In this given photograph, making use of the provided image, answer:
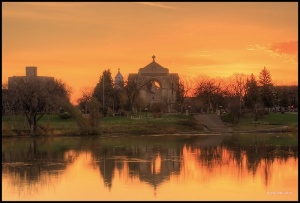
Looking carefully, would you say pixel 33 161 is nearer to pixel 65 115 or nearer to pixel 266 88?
pixel 65 115

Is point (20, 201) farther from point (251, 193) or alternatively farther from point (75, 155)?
point (75, 155)

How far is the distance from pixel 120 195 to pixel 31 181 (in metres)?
4.86

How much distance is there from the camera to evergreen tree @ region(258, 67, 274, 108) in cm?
8769

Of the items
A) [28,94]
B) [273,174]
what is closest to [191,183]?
[273,174]

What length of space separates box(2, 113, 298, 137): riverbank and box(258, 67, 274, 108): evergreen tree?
2019 cm

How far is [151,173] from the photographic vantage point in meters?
22.9

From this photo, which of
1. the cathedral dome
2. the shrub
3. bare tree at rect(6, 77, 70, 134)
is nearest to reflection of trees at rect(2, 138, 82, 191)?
bare tree at rect(6, 77, 70, 134)

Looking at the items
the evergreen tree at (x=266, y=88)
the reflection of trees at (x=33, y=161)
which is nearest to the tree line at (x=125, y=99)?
the evergreen tree at (x=266, y=88)

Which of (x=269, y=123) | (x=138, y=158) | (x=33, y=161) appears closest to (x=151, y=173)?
(x=138, y=158)

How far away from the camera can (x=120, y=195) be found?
17.8 metres

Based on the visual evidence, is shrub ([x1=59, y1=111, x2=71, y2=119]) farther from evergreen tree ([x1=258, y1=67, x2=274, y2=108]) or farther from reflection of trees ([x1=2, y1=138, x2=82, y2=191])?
evergreen tree ([x1=258, y1=67, x2=274, y2=108])

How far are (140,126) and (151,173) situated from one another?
32.9 m

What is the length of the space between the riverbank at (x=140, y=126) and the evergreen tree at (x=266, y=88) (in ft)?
66.2

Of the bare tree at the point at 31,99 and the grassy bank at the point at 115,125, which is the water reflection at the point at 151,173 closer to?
the bare tree at the point at 31,99
